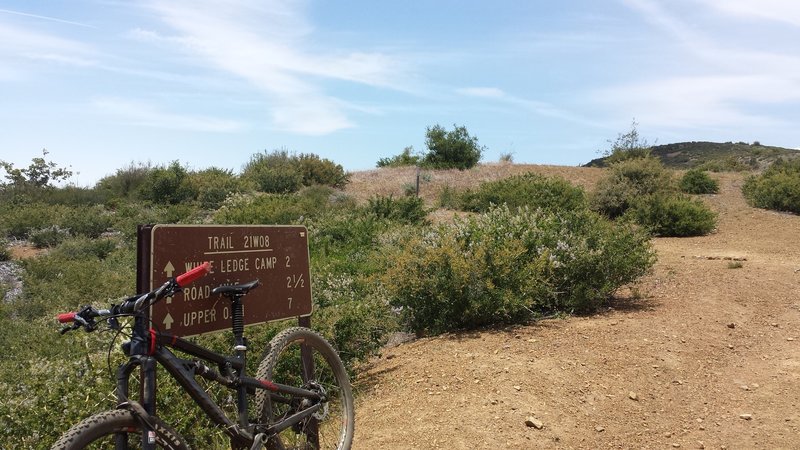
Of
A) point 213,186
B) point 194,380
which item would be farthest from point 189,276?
point 213,186

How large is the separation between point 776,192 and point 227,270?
2008cm

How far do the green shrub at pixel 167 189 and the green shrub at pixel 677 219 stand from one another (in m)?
15.3

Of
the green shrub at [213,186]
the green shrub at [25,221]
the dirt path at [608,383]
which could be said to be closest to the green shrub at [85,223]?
the green shrub at [25,221]

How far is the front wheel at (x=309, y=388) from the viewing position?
3.95 metres

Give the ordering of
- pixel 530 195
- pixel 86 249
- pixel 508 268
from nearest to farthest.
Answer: pixel 508 268 → pixel 530 195 → pixel 86 249

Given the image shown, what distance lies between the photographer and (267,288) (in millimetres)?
4406

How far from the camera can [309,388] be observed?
446 cm

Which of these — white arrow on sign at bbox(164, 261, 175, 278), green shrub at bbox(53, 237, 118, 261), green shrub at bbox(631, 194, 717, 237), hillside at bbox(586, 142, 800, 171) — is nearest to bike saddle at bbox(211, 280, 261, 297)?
white arrow on sign at bbox(164, 261, 175, 278)

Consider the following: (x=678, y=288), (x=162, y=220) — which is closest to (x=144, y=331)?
(x=678, y=288)

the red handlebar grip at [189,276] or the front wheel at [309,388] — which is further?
the front wheel at [309,388]

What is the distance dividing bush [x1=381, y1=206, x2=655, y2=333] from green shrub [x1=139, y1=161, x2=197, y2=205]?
17.9 metres

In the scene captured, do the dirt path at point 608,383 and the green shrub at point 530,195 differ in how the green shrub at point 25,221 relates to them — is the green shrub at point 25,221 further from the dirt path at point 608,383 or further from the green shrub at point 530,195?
the dirt path at point 608,383

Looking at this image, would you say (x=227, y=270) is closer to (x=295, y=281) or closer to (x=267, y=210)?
(x=295, y=281)

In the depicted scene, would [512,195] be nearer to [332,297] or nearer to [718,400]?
[332,297]
